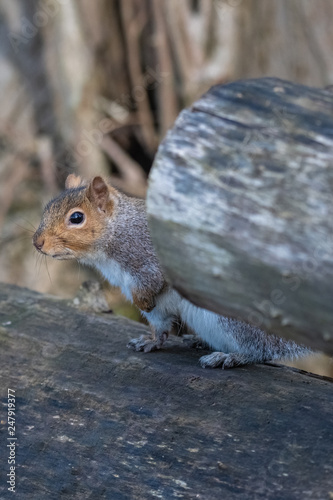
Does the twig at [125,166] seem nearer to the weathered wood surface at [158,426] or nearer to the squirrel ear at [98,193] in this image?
the squirrel ear at [98,193]

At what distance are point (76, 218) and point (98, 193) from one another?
0.14 meters

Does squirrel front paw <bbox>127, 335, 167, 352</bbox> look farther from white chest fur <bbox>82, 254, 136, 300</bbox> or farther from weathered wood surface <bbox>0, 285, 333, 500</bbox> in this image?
white chest fur <bbox>82, 254, 136, 300</bbox>

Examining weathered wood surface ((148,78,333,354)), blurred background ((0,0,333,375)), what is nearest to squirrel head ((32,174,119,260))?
weathered wood surface ((148,78,333,354))

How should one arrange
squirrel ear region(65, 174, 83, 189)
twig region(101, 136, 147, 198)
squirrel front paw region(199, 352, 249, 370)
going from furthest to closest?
twig region(101, 136, 147, 198)
squirrel ear region(65, 174, 83, 189)
squirrel front paw region(199, 352, 249, 370)

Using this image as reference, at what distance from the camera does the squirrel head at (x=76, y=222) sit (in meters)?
2.84

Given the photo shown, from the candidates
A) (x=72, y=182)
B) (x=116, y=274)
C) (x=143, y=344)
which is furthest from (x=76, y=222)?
(x=143, y=344)

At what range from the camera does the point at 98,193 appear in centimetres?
291

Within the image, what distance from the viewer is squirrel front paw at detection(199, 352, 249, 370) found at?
2572 mm

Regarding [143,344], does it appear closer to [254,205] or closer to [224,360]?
[224,360]

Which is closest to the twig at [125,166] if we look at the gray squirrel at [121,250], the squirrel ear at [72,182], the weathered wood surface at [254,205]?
the squirrel ear at [72,182]

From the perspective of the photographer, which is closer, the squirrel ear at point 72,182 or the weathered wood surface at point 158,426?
the weathered wood surface at point 158,426

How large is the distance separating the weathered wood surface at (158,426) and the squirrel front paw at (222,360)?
0.05 metres

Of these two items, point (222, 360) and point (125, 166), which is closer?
point (222, 360)

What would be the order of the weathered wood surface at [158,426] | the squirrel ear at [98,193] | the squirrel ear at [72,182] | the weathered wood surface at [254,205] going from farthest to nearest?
the squirrel ear at [72,182] < the squirrel ear at [98,193] < the weathered wood surface at [158,426] < the weathered wood surface at [254,205]
